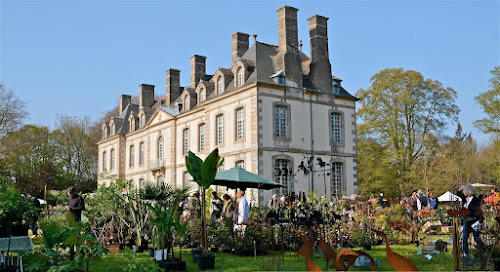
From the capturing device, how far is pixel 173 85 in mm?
35531

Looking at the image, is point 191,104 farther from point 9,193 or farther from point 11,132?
point 9,193

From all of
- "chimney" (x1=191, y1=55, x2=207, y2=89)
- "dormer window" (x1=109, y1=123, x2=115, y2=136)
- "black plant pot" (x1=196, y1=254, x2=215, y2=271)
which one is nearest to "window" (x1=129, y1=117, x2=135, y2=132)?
"dormer window" (x1=109, y1=123, x2=115, y2=136)

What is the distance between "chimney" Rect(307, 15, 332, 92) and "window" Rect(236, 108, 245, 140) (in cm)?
398

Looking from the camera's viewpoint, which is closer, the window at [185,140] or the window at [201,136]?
the window at [201,136]

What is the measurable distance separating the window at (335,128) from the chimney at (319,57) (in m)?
1.41

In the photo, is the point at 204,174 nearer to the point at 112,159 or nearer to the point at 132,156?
the point at 132,156

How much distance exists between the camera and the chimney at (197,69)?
3291cm

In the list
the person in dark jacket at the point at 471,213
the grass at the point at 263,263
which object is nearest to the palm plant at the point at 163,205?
the grass at the point at 263,263

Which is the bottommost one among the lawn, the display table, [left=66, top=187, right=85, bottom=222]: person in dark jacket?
the lawn

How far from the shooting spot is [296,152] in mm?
24625

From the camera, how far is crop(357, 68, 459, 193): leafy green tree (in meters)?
31.7

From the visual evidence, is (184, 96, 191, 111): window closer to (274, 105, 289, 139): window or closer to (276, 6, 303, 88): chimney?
(276, 6, 303, 88): chimney

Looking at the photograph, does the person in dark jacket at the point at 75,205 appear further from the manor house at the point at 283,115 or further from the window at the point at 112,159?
the window at the point at 112,159

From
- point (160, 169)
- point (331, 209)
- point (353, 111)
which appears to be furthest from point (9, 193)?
point (160, 169)
